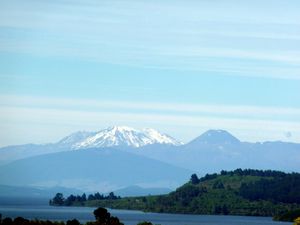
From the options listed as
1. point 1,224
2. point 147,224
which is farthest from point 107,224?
point 1,224

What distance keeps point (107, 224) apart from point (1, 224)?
21.8 metres

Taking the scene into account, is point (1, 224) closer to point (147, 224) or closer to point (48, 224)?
point (48, 224)

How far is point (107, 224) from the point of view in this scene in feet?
655

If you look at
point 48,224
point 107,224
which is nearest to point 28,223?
point 48,224

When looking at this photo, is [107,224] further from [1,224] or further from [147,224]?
[1,224]

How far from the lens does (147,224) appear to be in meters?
198

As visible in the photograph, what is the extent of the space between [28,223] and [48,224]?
4422 mm

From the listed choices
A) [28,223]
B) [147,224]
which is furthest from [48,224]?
[147,224]

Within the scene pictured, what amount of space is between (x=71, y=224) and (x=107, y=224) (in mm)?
12536

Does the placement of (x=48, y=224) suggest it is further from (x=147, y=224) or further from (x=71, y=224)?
(x=147, y=224)

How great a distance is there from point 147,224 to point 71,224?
1694cm

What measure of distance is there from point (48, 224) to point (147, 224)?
780 inches

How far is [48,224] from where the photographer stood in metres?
192

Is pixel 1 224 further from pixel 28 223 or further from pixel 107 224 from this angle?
pixel 107 224
